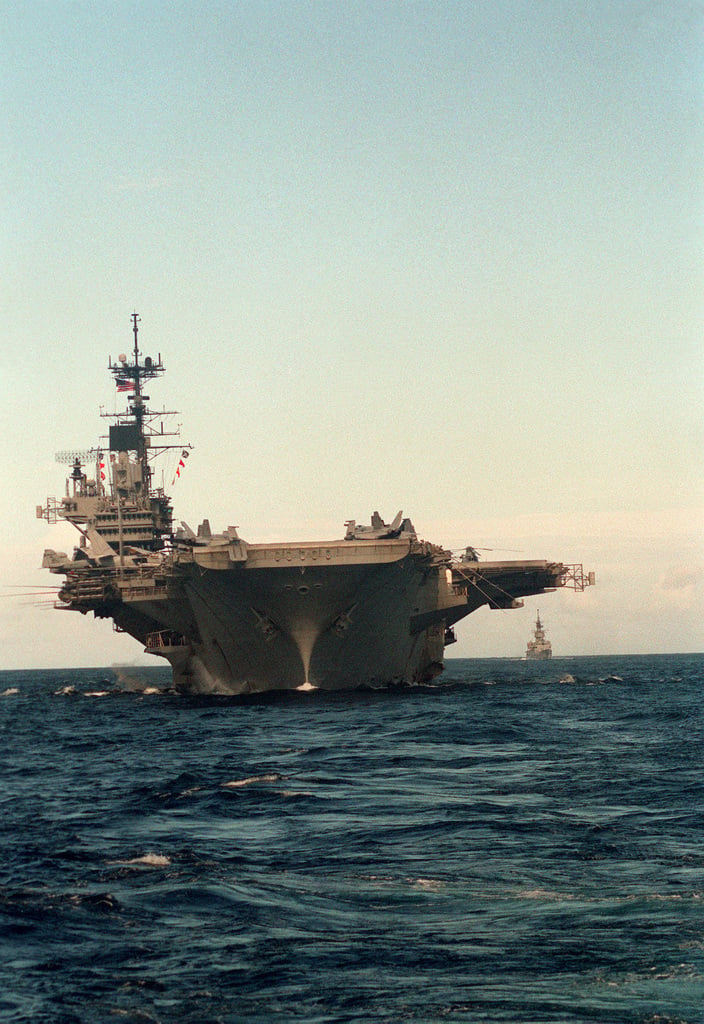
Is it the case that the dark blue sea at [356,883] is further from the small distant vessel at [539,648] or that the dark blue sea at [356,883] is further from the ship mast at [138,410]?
the small distant vessel at [539,648]

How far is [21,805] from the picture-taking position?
730 inches

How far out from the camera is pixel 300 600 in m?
35.8

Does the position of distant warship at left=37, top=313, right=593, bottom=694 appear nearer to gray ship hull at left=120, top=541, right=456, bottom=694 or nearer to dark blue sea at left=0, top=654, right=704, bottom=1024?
gray ship hull at left=120, top=541, right=456, bottom=694

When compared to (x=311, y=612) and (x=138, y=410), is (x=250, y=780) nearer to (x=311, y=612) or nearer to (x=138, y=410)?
(x=311, y=612)

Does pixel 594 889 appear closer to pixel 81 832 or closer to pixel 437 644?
pixel 81 832

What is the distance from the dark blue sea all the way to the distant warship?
→ 9.41 m

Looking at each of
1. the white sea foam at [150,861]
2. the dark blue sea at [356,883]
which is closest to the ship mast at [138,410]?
the dark blue sea at [356,883]

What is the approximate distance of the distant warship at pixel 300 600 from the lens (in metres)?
34.9

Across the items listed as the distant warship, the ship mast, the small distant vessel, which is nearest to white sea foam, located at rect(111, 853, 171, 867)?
the distant warship

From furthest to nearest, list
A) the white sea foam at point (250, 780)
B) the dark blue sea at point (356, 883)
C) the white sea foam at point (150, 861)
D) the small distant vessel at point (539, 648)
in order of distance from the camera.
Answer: the small distant vessel at point (539, 648) → the white sea foam at point (250, 780) → the white sea foam at point (150, 861) → the dark blue sea at point (356, 883)

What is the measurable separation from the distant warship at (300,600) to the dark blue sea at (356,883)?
30.9 feet

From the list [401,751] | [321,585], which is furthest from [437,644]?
[401,751]

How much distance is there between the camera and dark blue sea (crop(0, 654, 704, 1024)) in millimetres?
9125

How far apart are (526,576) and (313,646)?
11013 mm
